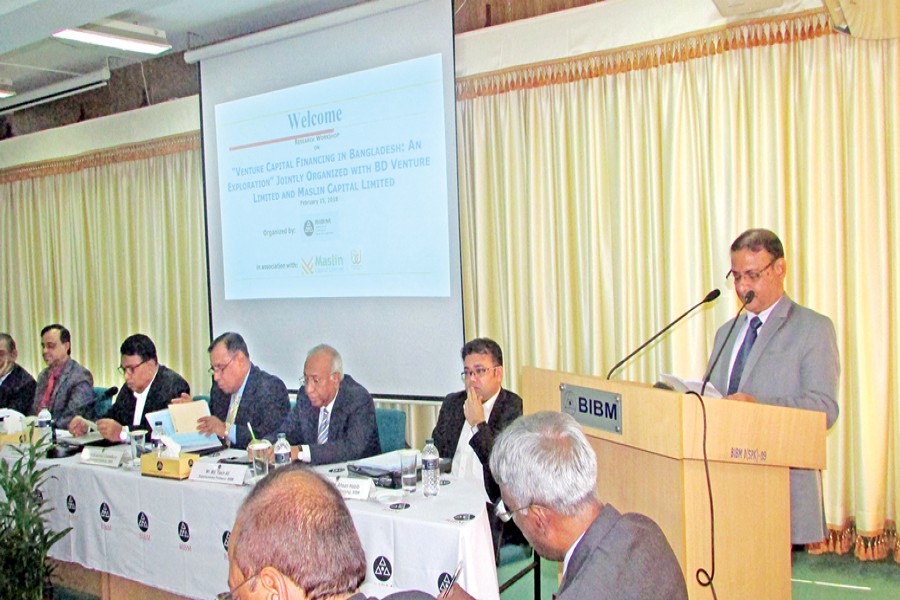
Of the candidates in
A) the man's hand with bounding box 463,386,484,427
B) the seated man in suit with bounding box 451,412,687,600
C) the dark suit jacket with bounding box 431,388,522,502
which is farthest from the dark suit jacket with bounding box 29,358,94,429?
the seated man in suit with bounding box 451,412,687,600

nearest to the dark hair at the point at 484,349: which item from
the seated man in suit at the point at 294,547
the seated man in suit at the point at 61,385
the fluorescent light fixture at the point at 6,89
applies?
the seated man in suit at the point at 294,547

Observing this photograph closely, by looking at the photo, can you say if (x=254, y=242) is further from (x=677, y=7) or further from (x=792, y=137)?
(x=792, y=137)

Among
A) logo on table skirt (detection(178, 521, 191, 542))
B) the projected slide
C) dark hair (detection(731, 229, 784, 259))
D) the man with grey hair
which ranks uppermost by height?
the projected slide

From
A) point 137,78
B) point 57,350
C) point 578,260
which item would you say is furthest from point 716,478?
point 137,78

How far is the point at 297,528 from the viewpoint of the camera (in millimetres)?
1201

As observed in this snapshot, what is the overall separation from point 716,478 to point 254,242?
13.5ft

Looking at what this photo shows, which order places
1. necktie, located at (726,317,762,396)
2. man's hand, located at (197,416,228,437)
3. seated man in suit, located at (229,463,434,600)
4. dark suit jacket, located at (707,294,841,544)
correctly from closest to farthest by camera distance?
1. seated man in suit, located at (229,463,434,600)
2. dark suit jacket, located at (707,294,841,544)
3. necktie, located at (726,317,762,396)
4. man's hand, located at (197,416,228,437)

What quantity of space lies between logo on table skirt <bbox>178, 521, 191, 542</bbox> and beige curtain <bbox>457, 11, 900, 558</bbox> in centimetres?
220

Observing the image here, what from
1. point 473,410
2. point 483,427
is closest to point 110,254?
point 473,410

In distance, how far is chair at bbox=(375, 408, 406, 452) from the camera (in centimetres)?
395

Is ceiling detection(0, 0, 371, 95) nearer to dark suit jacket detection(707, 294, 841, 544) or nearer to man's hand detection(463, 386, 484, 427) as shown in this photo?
man's hand detection(463, 386, 484, 427)

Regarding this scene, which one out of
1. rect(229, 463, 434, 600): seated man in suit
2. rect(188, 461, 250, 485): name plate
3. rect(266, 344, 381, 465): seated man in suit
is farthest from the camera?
rect(266, 344, 381, 465): seated man in suit

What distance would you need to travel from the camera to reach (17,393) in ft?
18.7

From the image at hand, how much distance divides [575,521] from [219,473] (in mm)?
1981
